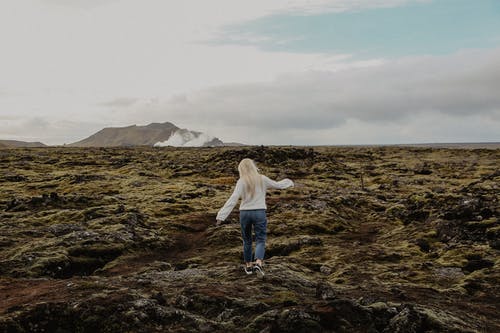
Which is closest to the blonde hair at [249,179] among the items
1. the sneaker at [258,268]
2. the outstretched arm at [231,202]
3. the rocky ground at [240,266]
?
the outstretched arm at [231,202]

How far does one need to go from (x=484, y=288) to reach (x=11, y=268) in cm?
1626

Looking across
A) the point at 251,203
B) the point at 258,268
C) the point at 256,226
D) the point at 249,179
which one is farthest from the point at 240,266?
the point at 249,179

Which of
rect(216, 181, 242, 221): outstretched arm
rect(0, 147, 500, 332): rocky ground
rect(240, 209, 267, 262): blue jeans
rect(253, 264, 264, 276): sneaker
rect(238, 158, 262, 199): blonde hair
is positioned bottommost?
rect(0, 147, 500, 332): rocky ground

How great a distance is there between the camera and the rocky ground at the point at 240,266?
962cm

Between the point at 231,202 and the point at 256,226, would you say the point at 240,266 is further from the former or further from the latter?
the point at 231,202

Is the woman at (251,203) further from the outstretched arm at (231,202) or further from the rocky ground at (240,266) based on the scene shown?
the rocky ground at (240,266)

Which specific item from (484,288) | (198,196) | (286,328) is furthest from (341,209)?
(286,328)

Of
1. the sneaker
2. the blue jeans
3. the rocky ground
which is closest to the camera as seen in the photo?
the rocky ground

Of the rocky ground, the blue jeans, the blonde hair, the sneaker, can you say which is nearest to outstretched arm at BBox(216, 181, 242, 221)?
the blonde hair

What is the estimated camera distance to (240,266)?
49.0 ft

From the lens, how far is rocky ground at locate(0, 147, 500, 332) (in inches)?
379

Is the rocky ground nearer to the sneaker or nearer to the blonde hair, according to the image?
the sneaker

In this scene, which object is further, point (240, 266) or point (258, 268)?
point (240, 266)

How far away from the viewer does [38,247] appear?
709 inches
